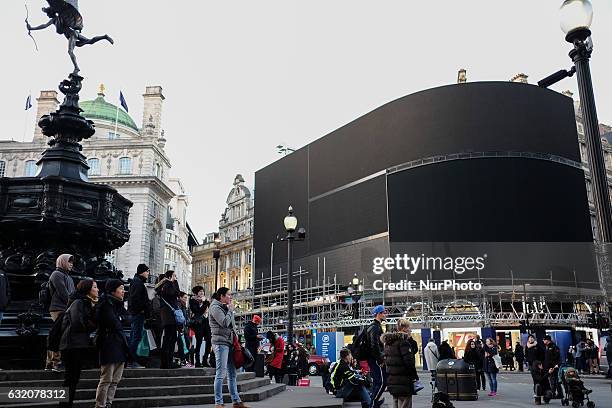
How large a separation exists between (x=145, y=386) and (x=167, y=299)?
151cm

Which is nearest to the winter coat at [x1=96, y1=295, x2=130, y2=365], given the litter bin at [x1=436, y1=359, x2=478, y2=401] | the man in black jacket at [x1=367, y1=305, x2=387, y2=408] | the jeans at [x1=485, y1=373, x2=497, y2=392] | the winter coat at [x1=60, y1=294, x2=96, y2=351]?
the winter coat at [x1=60, y1=294, x2=96, y2=351]

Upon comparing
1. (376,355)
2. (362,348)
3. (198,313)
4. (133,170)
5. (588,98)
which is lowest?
(376,355)

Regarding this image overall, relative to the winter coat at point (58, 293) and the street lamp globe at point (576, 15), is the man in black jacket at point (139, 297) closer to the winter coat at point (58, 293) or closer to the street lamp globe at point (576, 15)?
the winter coat at point (58, 293)

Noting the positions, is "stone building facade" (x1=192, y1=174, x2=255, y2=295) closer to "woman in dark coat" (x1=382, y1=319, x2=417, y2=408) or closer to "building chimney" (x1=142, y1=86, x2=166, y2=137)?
"building chimney" (x1=142, y1=86, x2=166, y2=137)

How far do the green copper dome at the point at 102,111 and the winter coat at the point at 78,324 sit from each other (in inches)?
2484

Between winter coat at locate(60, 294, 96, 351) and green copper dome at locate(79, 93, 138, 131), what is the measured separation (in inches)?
2484

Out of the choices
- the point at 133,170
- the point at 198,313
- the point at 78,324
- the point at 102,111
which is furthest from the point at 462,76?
the point at 78,324

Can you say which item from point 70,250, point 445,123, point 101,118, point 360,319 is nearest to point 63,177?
point 70,250

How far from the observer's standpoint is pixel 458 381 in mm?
14031

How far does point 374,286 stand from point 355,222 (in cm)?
816

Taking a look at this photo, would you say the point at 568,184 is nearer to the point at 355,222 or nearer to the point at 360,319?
the point at 355,222

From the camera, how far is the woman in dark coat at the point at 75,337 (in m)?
6.56

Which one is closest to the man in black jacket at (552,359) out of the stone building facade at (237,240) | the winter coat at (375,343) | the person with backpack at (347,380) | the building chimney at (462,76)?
the person with backpack at (347,380)

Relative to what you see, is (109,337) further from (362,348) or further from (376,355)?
(376,355)
